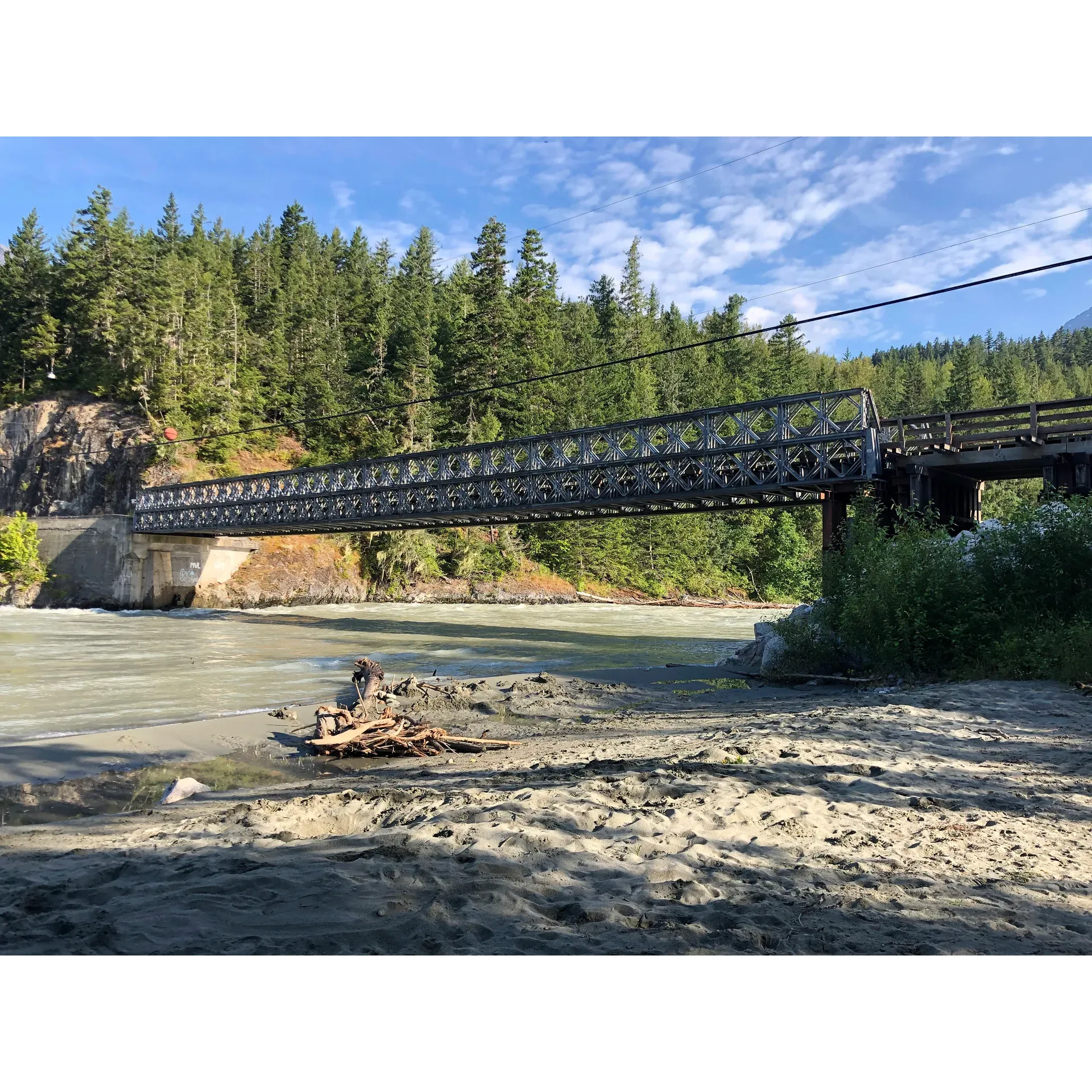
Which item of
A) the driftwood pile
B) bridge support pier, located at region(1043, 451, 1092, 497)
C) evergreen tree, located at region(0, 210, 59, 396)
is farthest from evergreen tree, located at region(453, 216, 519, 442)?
the driftwood pile

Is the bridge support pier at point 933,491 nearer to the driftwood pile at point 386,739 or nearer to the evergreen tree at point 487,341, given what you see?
the driftwood pile at point 386,739

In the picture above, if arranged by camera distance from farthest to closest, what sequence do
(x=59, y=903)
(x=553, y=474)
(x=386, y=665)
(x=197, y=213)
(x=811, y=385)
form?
(x=197, y=213), (x=811, y=385), (x=553, y=474), (x=386, y=665), (x=59, y=903)

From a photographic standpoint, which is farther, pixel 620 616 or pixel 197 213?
pixel 197 213

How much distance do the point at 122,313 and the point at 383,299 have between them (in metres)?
27.7

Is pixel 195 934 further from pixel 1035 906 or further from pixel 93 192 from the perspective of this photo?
pixel 93 192

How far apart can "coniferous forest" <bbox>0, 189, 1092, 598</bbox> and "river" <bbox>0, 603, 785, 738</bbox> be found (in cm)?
1827

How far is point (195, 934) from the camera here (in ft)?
12.2

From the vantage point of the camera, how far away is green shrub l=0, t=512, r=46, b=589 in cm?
4006

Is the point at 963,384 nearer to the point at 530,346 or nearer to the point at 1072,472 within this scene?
the point at 530,346

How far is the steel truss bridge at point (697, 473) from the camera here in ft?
63.8

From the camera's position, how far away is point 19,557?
4019 centimetres

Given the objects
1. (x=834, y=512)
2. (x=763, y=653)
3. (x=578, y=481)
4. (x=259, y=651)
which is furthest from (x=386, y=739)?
(x=578, y=481)

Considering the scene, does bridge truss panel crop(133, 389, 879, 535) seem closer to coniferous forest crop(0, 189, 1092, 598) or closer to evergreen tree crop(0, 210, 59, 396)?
coniferous forest crop(0, 189, 1092, 598)

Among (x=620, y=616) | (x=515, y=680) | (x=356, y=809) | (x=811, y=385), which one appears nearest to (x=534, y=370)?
(x=620, y=616)
